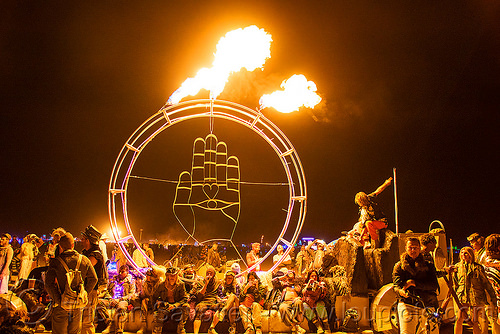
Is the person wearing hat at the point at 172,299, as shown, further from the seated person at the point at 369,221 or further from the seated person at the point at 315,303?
the seated person at the point at 369,221

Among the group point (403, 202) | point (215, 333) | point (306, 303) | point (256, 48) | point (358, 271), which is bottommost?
point (215, 333)

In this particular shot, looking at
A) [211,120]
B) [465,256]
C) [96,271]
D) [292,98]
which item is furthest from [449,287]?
[211,120]

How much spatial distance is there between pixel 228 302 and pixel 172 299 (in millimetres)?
1001

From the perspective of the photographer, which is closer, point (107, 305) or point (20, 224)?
point (107, 305)

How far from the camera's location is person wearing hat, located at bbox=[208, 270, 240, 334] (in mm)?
7684

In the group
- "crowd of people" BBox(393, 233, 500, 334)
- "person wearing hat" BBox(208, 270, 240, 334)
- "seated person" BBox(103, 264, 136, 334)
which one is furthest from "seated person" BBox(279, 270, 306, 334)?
"seated person" BBox(103, 264, 136, 334)

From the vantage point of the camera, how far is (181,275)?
8.37 m

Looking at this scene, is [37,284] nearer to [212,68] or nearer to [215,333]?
[215,333]

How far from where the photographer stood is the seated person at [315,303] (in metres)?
7.89

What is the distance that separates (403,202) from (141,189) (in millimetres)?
10968

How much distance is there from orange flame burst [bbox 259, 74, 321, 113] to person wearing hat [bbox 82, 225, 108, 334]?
4329 millimetres

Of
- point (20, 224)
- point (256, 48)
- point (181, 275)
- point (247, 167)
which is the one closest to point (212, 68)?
point (256, 48)

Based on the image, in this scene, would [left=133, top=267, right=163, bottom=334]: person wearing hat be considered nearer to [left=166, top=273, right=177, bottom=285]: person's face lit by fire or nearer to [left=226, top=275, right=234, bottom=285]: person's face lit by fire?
[left=166, top=273, right=177, bottom=285]: person's face lit by fire

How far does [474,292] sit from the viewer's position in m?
6.51
